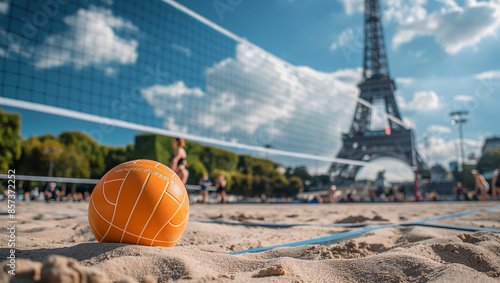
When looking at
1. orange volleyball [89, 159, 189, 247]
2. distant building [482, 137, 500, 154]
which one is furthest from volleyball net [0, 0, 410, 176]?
distant building [482, 137, 500, 154]

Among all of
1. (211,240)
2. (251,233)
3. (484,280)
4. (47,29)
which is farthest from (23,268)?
(47,29)

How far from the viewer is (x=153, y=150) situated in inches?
1082

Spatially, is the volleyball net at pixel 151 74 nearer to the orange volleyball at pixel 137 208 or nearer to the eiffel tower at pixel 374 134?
the orange volleyball at pixel 137 208

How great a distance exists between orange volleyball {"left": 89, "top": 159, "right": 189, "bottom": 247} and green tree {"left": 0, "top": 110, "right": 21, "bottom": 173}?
24.6 m

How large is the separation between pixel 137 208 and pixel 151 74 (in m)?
5.76

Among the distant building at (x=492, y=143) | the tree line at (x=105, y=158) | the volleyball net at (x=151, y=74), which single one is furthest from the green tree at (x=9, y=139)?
the distant building at (x=492, y=143)

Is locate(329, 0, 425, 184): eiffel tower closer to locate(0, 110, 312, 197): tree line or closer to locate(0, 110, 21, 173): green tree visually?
locate(0, 110, 312, 197): tree line

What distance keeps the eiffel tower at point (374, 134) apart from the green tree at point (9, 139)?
2763cm

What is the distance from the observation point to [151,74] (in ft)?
23.2

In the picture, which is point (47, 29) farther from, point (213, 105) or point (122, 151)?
point (122, 151)

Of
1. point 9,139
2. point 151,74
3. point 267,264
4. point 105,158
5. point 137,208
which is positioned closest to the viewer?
point 267,264

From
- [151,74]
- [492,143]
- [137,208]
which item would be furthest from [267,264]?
[492,143]

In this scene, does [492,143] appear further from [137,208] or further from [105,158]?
[137,208]

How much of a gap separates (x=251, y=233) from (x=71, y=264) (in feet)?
8.12
